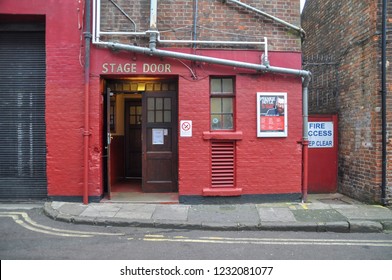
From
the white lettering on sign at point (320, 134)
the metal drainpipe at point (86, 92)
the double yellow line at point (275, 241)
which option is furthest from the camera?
the white lettering on sign at point (320, 134)

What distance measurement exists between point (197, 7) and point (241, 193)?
4.74m

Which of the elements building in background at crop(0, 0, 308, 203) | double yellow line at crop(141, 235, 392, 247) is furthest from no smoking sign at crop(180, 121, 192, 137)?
double yellow line at crop(141, 235, 392, 247)

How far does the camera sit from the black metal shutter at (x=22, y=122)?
8586mm

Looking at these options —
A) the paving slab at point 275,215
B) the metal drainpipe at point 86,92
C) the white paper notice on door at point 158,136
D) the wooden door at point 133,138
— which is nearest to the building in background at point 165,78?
the metal drainpipe at point 86,92

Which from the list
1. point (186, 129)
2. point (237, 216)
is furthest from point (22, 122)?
point (237, 216)

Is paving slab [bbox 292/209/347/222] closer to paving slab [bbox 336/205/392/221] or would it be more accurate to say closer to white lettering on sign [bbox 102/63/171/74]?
paving slab [bbox 336/205/392/221]

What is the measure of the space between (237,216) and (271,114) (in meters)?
2.76

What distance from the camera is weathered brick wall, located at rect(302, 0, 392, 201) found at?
8305 mm

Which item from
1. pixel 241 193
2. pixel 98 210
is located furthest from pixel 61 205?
pixel 241 193

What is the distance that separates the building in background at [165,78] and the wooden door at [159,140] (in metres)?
0.59

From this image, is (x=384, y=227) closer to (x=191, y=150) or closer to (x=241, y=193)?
(x=241, y=193)

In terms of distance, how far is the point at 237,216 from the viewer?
7289 millimetres

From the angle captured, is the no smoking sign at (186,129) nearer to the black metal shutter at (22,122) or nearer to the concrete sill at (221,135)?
the concrete sill at (221,135)

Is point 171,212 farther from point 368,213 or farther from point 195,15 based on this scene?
point 195,15
